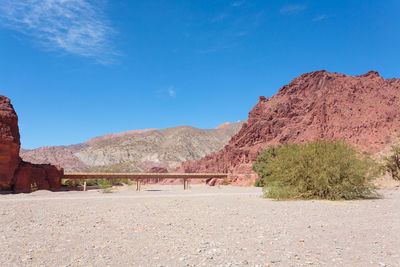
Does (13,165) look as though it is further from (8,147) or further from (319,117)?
(319,117)

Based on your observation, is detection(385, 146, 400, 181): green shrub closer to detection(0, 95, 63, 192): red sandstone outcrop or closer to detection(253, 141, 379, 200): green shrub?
detection(253, 141, 379, 200): green shrub

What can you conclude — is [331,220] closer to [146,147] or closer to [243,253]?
[243,253]

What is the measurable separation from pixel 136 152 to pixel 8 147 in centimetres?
7230

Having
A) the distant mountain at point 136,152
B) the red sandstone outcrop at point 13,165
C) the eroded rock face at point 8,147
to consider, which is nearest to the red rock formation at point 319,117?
the distant mountain at point 136,152

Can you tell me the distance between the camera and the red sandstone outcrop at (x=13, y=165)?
930 inches

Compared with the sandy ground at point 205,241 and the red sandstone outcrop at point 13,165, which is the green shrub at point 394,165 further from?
the red sandstone outcrop at point 13,165

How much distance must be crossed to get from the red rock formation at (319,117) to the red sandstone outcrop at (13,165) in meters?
27.9

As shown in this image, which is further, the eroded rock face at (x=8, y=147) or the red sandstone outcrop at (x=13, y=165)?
the red sandstone outcrop at (x=13, y=165)

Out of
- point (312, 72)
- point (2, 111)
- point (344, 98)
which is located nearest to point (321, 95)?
point (344, 98)

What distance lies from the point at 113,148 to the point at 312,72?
6619cm

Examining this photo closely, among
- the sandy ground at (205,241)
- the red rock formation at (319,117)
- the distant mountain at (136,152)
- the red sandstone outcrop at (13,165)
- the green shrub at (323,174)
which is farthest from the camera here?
the distant mountain at (136,152)

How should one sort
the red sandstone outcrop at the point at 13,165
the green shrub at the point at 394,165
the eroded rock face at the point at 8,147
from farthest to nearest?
1. the green shrub at the point at 394,165
2. the red sandstone outcrop at the point at 13,165
3. the eroded rock face at the point at 8,147

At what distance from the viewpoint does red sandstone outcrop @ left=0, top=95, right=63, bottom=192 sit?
23.6 metres

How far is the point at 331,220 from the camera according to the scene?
8.06 metres
